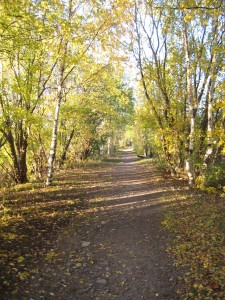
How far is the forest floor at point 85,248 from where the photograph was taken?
4.74 metres

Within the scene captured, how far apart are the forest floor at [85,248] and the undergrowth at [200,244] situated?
0.62 feet

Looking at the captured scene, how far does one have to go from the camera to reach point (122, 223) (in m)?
8.34

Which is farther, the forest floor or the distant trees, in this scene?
the distant trees

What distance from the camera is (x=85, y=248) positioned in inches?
255

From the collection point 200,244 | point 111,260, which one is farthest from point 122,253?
point 200,244

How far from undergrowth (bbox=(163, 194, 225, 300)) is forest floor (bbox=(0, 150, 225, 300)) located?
0.19 metres

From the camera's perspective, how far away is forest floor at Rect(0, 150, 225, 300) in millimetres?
4738

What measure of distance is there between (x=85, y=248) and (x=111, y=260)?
2.89 feet

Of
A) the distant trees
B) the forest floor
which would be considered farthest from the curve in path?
the distant trees

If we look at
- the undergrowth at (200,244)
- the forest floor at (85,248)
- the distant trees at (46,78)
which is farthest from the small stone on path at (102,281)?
the distant trees at (46,78)

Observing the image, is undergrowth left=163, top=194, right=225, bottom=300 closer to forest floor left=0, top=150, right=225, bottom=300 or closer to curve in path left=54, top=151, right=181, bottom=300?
forest floor left=0, top=150, right=225, bottom=300

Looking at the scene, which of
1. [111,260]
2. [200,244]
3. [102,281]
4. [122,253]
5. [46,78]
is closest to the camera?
[102,281]

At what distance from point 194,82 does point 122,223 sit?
10.6 meters

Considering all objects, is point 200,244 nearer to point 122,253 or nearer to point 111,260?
point 122,253
